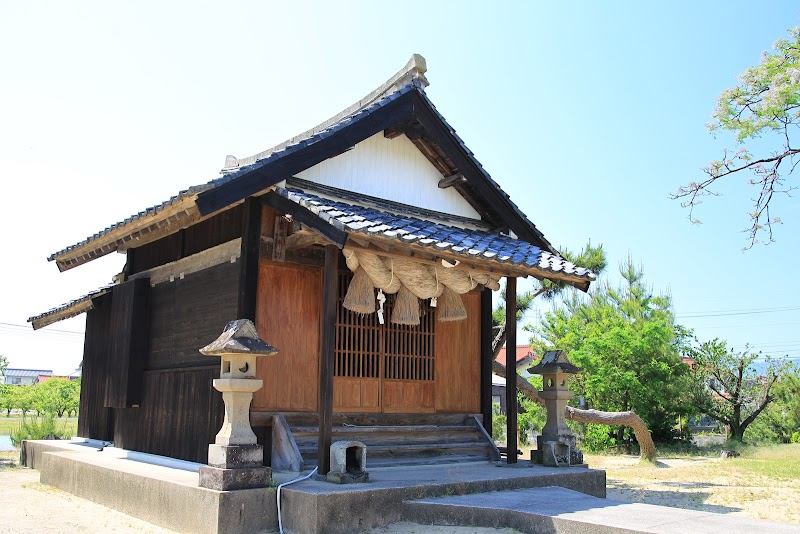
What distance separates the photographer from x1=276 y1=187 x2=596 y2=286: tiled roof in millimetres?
7031

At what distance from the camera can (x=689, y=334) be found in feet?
81.3

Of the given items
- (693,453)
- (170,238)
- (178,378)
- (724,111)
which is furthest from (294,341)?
(693,453)

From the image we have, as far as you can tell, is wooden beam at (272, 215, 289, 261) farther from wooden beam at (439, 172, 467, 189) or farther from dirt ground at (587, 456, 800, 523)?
dirt ground at (587, 456, 800, 523)

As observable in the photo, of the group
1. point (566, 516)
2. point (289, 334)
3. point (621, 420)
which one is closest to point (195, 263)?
point (289, 334)

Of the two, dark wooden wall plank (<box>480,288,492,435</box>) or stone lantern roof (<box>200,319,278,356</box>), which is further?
dark wooden wall plank (<box>480,288,492,435</box>)

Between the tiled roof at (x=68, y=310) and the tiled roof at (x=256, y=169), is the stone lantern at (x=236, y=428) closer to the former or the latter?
the tiled roof at (x=256, y=169)

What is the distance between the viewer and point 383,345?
9281 mm

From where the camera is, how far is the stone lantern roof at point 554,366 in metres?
9.36

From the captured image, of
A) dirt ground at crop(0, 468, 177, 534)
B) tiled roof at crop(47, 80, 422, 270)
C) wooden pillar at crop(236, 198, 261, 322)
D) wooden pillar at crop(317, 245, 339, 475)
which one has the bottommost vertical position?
dirt ground at crop(0, 468, 177, 534)

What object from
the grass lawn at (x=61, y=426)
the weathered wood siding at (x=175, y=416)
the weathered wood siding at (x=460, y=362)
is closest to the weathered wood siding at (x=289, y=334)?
the weathered wood siding at (x=175, y=416)

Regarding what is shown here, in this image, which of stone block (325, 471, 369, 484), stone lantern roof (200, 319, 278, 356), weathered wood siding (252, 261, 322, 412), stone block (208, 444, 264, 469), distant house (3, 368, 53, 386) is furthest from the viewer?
distant house (3, 368, 53, 386)

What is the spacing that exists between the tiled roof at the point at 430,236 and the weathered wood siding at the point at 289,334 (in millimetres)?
1152

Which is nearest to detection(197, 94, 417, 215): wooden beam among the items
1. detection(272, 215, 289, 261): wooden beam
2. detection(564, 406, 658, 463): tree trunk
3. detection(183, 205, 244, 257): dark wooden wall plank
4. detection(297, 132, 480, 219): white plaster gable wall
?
detection(297, 132, 480, 219): white plaster gable wall

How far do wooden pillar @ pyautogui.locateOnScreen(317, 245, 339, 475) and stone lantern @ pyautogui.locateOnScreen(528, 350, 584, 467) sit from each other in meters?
3.23
